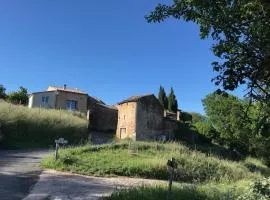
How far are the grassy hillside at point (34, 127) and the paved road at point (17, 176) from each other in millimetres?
8323

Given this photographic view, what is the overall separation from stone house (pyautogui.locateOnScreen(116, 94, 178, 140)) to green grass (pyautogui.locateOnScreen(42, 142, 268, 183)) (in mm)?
19356

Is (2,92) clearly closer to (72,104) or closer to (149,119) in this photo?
(72,104)

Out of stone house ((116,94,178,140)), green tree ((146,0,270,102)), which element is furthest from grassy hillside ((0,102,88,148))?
green tree ((146,0,270,102))

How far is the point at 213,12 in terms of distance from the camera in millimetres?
6254

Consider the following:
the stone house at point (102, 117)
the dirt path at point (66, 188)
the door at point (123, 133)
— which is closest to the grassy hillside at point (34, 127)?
the door at point (123, 133)

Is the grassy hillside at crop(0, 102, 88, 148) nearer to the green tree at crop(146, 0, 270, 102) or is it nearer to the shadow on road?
the shadow on road

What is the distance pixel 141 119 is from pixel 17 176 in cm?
3459

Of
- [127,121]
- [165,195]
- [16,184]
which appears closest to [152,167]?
[16,184]

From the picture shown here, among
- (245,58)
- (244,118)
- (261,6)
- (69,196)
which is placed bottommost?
(69,196)

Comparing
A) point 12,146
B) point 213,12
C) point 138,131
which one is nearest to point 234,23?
point 213,12

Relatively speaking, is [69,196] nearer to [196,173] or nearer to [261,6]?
[261,6]

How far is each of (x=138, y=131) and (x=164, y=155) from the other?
21.8m

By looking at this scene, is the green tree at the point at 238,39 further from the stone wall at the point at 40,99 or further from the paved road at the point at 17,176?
the stone wall at the point at 40,99

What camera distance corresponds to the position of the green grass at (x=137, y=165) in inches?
781
